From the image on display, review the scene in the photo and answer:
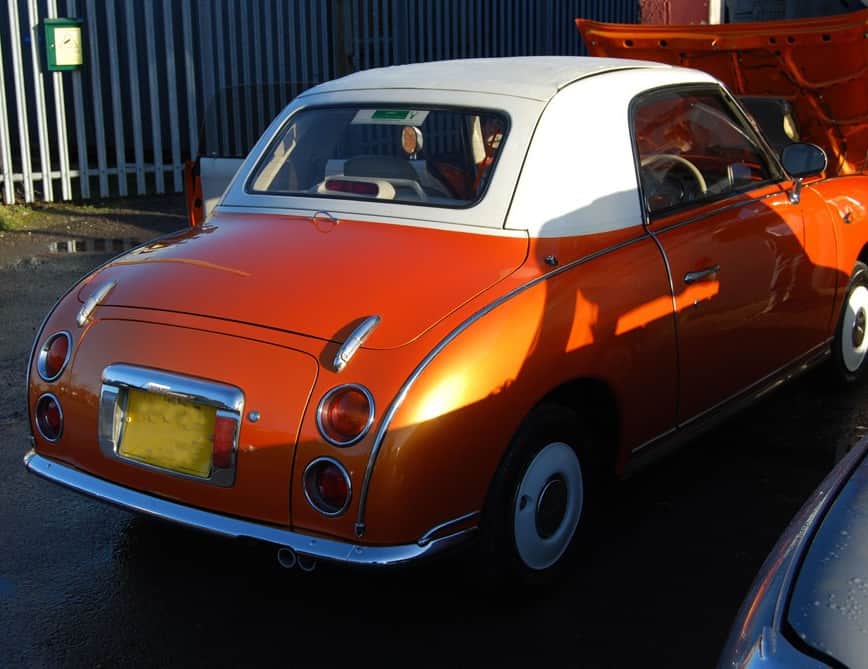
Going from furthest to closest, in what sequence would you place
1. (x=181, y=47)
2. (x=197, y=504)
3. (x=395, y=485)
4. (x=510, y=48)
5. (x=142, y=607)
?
1. (x=510, y=48)
2. (x=181, y=47)
3. (x=142, y=607)
4. (x=197, y=504)
5. (x=395, y=485)

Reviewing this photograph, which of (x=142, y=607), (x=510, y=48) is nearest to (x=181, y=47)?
(x=510, y=48)

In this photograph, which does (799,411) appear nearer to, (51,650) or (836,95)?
(836,95)

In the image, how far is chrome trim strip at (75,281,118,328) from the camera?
146 inches

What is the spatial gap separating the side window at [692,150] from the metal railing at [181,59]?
13.1ft

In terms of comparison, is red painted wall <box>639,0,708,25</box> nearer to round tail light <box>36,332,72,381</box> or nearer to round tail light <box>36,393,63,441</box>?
round tail light <box>36,332,72,381</box>

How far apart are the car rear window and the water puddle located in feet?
15.7

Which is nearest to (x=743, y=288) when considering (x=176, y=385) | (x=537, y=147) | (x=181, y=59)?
(x=537, y=147)

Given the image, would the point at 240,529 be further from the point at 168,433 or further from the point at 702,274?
the point at 702,274

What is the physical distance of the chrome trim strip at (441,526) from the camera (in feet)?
10.5

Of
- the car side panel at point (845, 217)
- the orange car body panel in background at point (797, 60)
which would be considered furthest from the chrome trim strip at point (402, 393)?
the orange car body panel in background at point (797, 60)

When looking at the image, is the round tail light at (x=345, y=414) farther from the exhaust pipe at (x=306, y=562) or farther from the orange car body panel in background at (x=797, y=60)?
the orange car body panel in background at (x=797, y=60)

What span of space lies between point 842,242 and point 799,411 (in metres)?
0.84

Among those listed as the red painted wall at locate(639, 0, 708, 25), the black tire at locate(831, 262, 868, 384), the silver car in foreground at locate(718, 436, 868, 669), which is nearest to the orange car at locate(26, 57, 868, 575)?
the black tire at locate(831, 262, 868, 384)

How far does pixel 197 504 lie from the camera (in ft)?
11.1
